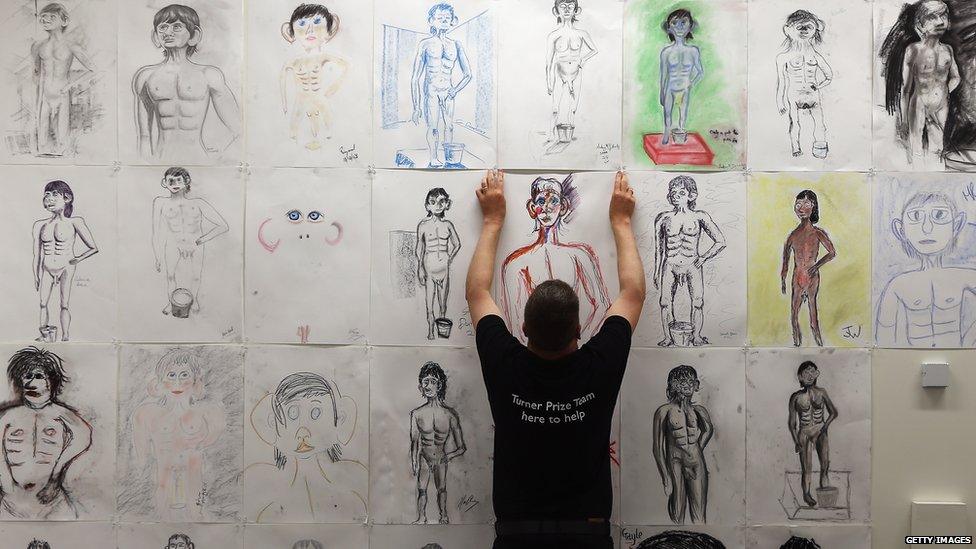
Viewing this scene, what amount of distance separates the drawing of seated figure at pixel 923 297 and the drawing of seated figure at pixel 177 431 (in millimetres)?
2340

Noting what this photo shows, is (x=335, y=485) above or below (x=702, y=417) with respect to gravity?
below

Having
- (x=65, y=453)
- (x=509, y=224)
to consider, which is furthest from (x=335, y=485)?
(x=509, y=224)

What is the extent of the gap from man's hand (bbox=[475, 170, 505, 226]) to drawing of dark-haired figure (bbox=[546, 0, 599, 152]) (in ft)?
0.70

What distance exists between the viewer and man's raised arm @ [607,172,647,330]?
2170mm

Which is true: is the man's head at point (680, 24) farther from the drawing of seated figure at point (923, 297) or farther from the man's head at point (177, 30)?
the man's head at point (177, 30)

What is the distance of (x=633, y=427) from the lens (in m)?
2.28


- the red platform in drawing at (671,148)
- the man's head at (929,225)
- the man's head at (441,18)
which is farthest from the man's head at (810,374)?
the man's head at (441,18)

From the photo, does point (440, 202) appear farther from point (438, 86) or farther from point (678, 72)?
point (678, 72)

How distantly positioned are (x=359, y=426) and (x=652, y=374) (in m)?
1.02

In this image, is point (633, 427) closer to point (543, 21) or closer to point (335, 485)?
point (335, 485)

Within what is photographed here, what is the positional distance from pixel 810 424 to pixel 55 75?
2866 millimetres

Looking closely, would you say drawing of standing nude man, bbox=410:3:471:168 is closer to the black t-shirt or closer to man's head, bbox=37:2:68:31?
the black t-shirt

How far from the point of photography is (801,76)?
2.28m

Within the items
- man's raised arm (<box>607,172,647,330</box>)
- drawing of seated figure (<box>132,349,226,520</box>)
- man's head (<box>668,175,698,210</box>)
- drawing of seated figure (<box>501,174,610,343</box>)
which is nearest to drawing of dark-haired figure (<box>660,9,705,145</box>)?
man's head (<box>668,175,698,210</box>)
